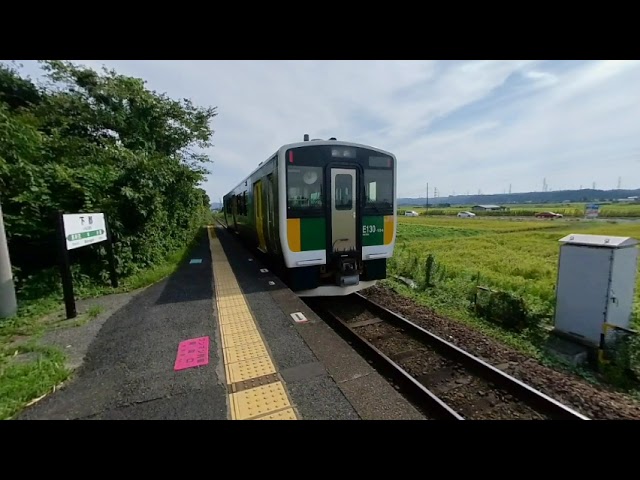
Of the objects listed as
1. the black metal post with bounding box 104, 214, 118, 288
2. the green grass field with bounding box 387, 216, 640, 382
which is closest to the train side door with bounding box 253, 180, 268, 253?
the black metal post with bounding box 104, 214, 118, 288

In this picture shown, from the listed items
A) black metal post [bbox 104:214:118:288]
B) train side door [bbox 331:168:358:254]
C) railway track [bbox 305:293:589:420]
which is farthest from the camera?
black metal post [bbox 104:214:118:288]

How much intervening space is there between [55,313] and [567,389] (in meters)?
7.27

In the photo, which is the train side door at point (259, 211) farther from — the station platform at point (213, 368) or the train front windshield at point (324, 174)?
the station platform at point (213, 368)

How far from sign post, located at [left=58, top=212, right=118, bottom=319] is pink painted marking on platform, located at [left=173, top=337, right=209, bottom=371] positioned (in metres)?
2.29

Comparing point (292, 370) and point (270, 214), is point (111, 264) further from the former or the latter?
point (292, 370)

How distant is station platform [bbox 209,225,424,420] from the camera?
2.38 metres

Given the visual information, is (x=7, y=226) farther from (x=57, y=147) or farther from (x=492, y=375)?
(x=492, y=375)

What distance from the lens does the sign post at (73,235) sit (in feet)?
14.3

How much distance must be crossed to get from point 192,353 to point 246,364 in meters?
0.74

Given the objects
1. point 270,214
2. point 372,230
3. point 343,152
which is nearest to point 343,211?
point 372,230

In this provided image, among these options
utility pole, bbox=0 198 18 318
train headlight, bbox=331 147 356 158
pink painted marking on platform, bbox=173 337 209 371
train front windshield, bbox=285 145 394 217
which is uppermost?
train headlight, bbox=331 147 356 158

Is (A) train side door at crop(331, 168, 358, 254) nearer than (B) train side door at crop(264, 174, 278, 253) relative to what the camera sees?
Yes

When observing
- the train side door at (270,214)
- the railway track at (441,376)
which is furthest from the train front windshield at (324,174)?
the railway track at (441,376)

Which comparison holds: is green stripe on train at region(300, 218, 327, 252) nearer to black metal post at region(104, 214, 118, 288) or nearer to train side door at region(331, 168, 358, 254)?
train side door at region(331, 168, 358, 254)
